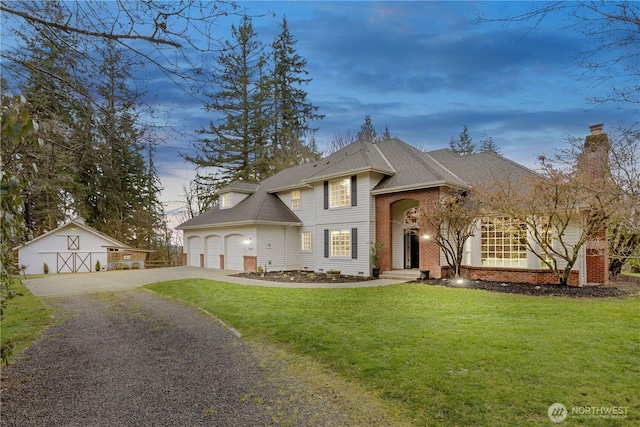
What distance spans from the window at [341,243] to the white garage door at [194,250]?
10324 mm

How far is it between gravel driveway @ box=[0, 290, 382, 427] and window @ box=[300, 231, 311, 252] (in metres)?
12.3

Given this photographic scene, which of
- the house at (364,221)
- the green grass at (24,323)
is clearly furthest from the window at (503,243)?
the green grass at (24,323)

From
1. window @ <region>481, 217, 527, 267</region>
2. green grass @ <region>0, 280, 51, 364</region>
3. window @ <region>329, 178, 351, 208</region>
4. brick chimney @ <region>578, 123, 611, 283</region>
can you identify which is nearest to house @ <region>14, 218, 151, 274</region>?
green grass @ <region>0, 280, 51, 364</region>

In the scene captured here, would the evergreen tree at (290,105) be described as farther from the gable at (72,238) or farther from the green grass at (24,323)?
the green grass at (24,323)

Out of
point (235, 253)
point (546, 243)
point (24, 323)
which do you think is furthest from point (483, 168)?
point (24, 323)

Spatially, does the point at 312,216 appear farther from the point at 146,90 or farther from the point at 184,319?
the point at 146,90

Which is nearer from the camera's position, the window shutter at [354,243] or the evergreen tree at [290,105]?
the window shutter at [354,243]

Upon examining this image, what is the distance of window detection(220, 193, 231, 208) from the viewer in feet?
74.8

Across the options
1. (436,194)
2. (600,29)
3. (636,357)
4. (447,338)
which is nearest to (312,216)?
(436,194)

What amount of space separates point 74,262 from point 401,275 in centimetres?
2175

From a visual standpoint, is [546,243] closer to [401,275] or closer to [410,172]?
[401,275]

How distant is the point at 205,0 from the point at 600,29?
3.62 meters

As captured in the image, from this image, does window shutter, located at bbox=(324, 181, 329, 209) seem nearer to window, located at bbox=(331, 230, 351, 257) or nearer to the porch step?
window, located at bbox=(331, 230, 351, 257)

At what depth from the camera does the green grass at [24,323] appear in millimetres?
6156
